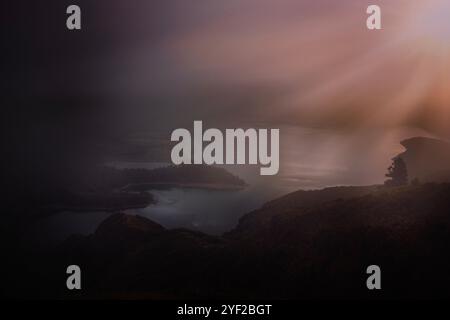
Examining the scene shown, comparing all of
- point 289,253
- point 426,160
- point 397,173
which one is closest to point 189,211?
point 289,253

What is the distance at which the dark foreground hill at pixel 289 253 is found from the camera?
292 cm

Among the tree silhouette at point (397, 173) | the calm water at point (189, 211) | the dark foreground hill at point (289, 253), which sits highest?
the tree silhouette at point (397, 173)

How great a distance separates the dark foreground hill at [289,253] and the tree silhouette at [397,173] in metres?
0.04

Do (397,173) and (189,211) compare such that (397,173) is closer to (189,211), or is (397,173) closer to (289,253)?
(289,253)

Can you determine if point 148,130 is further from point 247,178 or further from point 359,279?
point 359,279

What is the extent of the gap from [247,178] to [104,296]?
0.92 metres

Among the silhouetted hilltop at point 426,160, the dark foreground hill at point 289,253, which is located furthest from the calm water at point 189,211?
the silhouetted hilltop at point 426,160

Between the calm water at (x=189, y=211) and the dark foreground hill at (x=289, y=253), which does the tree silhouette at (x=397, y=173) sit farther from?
the calm water at (x=189, y=211)

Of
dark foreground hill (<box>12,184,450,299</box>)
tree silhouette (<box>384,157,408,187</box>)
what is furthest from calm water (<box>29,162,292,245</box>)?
tree silhouette (<box>384,157,408,187</box>)

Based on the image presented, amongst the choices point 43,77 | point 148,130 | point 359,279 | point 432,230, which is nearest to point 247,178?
point 148,130

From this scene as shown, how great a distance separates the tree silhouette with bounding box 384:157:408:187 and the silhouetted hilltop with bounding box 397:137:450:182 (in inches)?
0.9

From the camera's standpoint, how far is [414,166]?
2982 mm

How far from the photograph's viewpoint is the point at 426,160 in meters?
2.98
